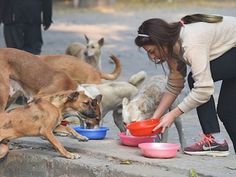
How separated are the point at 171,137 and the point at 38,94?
4.74 ft

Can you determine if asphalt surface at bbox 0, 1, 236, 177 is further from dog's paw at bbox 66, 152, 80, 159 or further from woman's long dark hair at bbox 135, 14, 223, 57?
woman's long dark hair at bbox 135, 14, 223, 57

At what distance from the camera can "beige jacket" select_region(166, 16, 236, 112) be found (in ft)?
16.4

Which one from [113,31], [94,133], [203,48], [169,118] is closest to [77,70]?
[94,133]

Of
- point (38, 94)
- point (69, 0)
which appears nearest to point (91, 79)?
point (38, 94)

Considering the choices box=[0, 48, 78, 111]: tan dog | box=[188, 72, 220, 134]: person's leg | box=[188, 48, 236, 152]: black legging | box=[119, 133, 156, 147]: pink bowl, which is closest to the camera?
box=[188, 48, 236, 152]: black legging

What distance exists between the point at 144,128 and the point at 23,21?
4613 mm

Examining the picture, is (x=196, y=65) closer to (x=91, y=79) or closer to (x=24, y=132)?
(x=24, y=132)

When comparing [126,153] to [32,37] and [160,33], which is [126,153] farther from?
[32,37]

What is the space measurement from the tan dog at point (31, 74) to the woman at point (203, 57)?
1.84 meters

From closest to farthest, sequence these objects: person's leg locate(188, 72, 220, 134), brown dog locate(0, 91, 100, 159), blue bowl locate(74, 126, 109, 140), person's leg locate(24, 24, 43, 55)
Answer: person's leg locate(188, 72, 220, 134) → brown dog locate(0, 91, 100, 159) → blue bowl locate(74, 126, 109, 140) → person's leg locate(24, 24, 43, 55)

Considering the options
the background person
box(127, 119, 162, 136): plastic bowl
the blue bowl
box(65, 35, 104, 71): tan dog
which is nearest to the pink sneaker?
box(127, 119, 162, 136): plastic bowl

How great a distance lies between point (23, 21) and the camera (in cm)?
989

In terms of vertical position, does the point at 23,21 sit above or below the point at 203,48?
below

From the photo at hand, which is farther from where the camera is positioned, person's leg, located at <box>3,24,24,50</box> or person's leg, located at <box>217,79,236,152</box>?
person's leg, located at <box>3,24,24,50</box>
